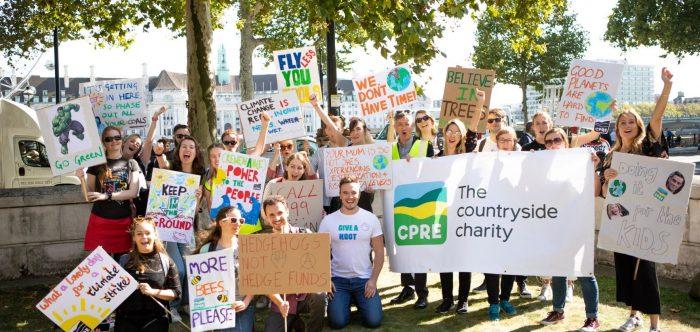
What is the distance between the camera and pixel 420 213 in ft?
22.5

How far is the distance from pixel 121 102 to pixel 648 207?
6.28 m

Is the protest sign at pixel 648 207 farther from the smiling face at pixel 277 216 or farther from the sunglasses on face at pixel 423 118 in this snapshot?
the smiling face at pixel 277 216

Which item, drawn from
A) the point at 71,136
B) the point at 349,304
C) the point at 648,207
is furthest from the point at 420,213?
the point at 71,136

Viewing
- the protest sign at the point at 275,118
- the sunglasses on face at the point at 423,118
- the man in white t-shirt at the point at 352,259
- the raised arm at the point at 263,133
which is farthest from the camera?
the protest sign at the point at 275,118

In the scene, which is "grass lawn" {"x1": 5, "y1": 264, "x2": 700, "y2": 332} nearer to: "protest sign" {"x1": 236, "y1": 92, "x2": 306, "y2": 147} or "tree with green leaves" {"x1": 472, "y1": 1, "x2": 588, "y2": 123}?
"protest sign" {"x1": 236, "y1": 92, "x2": 306, "y2": 147}

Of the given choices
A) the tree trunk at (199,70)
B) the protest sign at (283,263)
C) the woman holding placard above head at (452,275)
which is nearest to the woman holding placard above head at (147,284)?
the protest sign at (283,263)

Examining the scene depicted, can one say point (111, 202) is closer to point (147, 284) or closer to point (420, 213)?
point (147, 284)

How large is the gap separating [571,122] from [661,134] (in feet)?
5.21

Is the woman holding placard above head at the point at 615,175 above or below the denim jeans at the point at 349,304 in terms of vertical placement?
above

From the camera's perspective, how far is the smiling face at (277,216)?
19.2ft

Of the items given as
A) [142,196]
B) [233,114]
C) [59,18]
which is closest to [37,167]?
[59,18]

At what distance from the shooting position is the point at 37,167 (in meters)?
17.0

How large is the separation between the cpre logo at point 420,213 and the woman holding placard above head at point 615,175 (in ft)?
5.12

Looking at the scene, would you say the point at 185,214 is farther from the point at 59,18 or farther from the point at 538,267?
the point at 59,18
